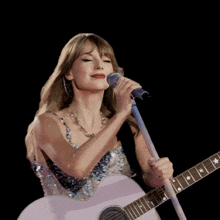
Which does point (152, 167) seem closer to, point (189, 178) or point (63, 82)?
point (189, 178)

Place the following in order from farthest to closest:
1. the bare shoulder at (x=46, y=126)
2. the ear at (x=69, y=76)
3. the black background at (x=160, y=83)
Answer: the black background at (x=160, y=83) < the ear at (x=69, y=76) < the bare shoulder at (x=46, y=126)

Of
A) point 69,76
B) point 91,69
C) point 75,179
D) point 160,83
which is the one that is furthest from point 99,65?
point 160,83

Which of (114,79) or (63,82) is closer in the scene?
(114,79)

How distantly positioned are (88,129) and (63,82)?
13.3 inches

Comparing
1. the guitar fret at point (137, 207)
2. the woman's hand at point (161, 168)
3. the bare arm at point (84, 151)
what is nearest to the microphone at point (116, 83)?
the bare arm at point (84, 151)

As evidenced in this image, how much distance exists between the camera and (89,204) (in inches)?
54.1

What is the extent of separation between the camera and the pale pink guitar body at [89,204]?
133 centimetres

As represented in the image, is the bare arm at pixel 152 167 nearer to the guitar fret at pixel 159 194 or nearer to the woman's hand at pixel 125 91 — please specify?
the guitar fret at pixel 159 194

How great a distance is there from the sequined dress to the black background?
545 mm

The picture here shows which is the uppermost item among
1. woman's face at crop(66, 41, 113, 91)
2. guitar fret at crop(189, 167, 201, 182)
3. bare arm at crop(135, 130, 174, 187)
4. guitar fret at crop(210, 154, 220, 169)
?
woman's face at crop(66, 41, 113, 91)

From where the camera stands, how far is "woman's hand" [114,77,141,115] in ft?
4.10

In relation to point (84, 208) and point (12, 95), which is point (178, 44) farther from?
point (84, 208)

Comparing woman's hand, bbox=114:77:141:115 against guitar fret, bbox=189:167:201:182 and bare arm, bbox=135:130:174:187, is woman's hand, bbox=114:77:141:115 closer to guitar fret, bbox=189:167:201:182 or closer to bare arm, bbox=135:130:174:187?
bare arm, bbox=135:130:174:187

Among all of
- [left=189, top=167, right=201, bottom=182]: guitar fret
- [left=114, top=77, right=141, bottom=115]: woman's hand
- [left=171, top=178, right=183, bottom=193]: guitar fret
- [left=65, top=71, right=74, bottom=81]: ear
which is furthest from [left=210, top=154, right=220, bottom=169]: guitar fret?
[left=65, top=71, right=74, bottom=81]: ear
